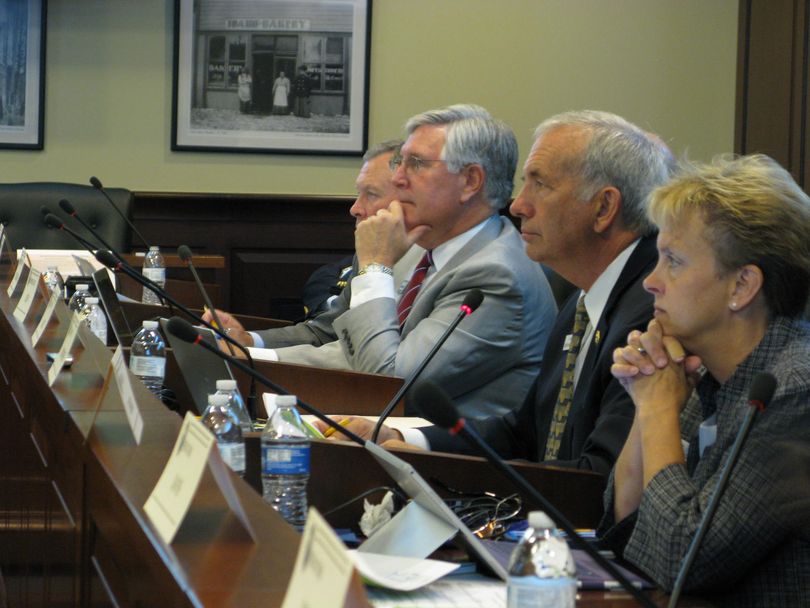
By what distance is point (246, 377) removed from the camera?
2604 millimetres

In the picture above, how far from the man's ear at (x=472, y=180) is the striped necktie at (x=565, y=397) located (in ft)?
3.13

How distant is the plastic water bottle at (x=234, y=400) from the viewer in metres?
1.81

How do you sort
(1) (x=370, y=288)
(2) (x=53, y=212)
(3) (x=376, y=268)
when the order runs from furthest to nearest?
(2) (x=53, y=212) < (3) (x=376, y=268) < (1) (x=370, y=288)

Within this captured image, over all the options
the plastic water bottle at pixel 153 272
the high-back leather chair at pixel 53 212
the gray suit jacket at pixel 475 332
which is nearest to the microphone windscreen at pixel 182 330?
the gray suit jacket at pixel 475 332

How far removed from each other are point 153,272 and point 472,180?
1.64 meters

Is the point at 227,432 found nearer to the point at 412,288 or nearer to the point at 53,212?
the point at 412,288

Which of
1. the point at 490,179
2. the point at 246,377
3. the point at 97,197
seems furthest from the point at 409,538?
the point at 97,197

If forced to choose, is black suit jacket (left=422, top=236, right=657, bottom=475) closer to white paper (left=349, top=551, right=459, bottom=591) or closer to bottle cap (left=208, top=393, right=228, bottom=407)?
bottle cap (left=208, top=393, right=228, bottom=407)

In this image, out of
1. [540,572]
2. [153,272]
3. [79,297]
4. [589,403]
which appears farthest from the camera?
[153,272]

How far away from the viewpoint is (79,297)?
3.54 meters

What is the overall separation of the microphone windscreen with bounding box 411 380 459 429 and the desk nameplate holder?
203 millimetres

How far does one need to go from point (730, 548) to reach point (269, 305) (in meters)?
4.69

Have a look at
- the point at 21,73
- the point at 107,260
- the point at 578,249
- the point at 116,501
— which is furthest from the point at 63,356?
the point at 21,73

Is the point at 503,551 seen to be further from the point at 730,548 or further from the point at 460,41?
the point at 460,41
